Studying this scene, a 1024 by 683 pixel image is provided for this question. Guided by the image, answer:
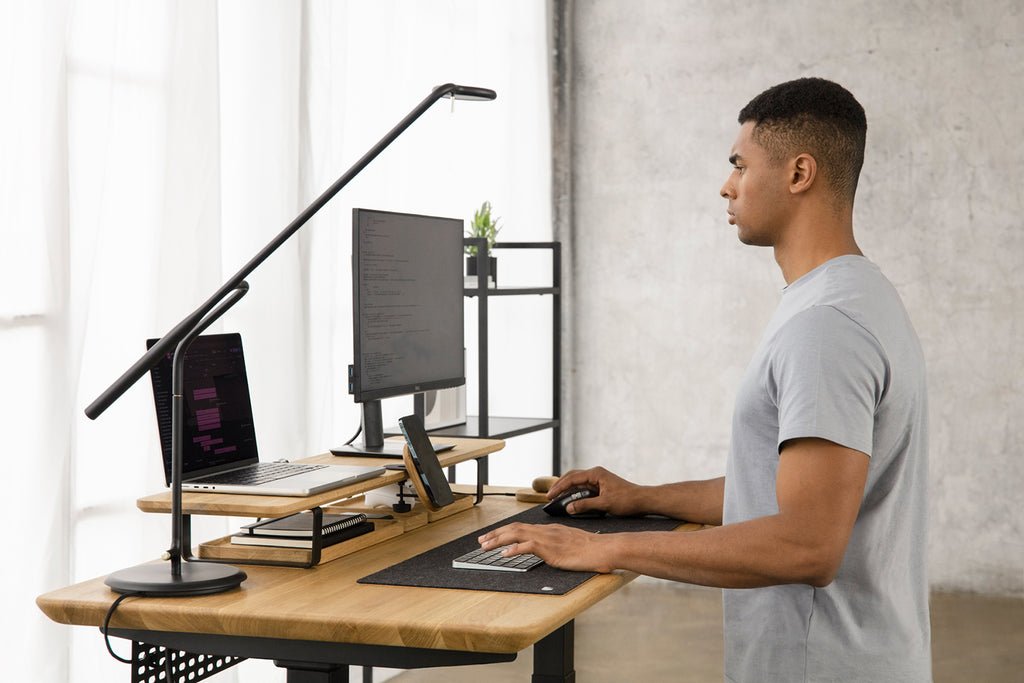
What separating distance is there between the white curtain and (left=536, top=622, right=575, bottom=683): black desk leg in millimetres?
919

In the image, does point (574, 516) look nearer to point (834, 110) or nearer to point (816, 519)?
point (816, 519)

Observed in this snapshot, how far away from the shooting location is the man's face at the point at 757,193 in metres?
1.66

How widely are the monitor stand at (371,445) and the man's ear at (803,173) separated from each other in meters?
1.04

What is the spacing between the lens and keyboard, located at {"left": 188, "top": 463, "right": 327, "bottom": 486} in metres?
1.88

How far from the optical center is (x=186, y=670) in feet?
5.86

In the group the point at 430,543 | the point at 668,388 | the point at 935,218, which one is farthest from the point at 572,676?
the point at 935,218

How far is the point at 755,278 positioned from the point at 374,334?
3.07 m

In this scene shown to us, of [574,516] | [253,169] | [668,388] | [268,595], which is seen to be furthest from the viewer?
[668,388]

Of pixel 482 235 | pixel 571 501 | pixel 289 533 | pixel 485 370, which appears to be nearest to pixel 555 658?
pixel 571 501

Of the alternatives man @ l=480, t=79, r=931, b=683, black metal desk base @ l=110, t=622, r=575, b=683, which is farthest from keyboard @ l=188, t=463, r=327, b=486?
man @ l=480, t=79, r=931, b=683

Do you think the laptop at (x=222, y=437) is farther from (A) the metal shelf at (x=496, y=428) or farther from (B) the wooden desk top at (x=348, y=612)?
(A) the metal shelf at (x=496, y=428)

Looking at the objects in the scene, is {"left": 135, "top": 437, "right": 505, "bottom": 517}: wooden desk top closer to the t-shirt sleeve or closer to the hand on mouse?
the hand on mouse

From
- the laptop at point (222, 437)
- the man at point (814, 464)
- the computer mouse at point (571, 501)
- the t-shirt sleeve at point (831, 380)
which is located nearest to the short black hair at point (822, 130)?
the man at point (814, 464)

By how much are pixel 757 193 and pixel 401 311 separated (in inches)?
36.2
